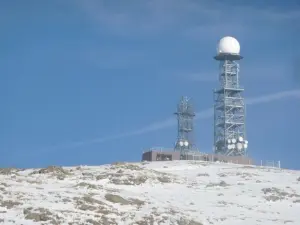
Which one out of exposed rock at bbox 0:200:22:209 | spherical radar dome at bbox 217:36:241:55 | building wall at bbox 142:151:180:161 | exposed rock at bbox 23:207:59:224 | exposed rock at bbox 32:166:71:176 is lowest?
exposed rock at bbox 23:207:59:224

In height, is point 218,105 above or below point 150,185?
above

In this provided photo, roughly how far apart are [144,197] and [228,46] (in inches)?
2312

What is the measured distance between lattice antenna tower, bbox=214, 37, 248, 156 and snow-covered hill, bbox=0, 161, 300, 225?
30521 mm

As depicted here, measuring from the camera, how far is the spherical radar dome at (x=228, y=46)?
97062 mm

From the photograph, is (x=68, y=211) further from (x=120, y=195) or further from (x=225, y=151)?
(x=225, y=151)

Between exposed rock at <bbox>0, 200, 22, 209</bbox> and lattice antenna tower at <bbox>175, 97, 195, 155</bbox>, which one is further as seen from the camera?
lattice antenna tower at <bbox>175, 97, 195, 155</bbox>

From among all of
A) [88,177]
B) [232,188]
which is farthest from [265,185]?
[88,177]

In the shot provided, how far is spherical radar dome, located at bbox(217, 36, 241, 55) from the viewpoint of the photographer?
318 feet

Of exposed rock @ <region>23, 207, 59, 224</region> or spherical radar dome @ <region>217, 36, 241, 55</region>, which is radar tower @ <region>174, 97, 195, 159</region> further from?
exposed rock @ <region>23, 207, 59, 224</region>

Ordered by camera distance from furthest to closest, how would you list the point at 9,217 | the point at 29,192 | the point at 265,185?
the point at 265,185 → the point at 29,192 → the point at 9,217

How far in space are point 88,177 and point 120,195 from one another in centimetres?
943

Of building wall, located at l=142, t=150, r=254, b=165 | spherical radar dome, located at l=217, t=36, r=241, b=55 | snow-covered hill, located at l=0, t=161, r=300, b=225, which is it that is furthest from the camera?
spherical radar dome, located at l=217, t=36, r=241, b=55

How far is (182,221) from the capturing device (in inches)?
1372

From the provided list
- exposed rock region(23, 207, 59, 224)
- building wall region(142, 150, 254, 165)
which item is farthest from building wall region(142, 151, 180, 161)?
exposed rock region(23, 207, 59, 224)
